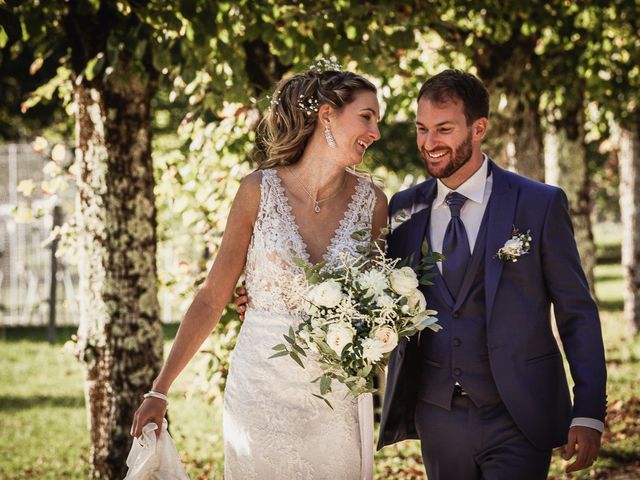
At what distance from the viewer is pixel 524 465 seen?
345 cm

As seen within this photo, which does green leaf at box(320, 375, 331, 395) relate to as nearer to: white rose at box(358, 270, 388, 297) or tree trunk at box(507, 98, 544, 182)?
white rose at box(358, 270, 388, 297)

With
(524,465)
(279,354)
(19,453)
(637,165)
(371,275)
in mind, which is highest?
(637,165)

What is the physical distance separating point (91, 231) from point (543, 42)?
5.92m

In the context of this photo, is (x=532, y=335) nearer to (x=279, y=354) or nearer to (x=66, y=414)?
(x=279, y=354)

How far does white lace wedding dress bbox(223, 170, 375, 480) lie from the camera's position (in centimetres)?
365

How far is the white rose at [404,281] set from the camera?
10.8 ft

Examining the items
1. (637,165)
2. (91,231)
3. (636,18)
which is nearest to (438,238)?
(91,231)

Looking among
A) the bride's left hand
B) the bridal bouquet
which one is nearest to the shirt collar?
the bridal bouquet

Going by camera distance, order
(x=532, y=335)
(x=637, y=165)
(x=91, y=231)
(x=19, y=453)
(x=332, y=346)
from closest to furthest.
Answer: (x=332, y=346) < (x=532, y=335) < (x=91, y=231) < (x=19, y=453) < (x=637, y=165)

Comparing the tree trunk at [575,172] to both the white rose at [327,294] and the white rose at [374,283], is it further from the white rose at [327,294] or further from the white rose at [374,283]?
the white rose at [327,294]

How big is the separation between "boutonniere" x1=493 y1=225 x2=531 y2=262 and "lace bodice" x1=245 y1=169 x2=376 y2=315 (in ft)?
1.90

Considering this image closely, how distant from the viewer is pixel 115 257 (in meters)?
5.75

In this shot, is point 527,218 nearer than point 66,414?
Yes

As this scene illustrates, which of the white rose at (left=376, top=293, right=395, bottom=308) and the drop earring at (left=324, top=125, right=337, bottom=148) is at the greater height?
the drop earring at (left=324, top=125, right=337, bottom=148)
